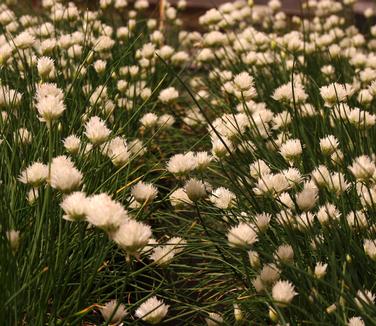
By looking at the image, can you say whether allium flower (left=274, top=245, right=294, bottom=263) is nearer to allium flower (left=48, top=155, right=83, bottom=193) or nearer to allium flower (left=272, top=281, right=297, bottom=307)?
allium flower (left=272, top=281, right=297, bottom=307)

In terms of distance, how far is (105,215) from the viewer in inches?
56.1

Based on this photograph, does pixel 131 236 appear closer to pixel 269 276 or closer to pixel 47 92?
pixel 269 276

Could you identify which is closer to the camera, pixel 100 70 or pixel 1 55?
pixel 1 55

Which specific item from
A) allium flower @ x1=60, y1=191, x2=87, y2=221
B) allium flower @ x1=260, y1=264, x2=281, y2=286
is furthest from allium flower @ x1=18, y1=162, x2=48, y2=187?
allium flower @ x1=260, y1=264, x2=281, y2=286

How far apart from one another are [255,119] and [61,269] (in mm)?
1181

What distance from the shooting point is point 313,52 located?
377cm

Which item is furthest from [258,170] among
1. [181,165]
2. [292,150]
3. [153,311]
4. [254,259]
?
[153,311]

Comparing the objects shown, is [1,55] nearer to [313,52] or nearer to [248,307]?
[248,307]

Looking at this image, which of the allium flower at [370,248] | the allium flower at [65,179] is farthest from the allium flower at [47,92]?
the allium flower at [370,248]

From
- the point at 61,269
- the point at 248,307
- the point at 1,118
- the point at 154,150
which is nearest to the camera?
the point at 61,269

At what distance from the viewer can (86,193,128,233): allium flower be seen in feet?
4.68

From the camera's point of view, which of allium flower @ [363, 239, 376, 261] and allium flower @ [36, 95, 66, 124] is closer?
allium flower @ [363, 239, 376, 261]

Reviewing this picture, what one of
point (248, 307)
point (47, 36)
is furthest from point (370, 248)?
point (47, 36)

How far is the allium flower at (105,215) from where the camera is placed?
143cm
